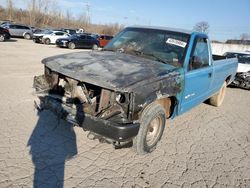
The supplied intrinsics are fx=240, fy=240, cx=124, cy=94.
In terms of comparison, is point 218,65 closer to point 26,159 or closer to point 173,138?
point 173,138

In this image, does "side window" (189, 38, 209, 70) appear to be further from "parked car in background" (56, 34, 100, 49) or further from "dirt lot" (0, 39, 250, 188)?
"parked car in background" (56, 34, 100, 49)

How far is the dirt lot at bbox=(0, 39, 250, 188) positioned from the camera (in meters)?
3.18

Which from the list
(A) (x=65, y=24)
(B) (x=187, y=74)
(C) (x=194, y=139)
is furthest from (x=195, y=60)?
(A) (x=65, y=24)

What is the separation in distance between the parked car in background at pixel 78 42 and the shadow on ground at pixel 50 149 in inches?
769

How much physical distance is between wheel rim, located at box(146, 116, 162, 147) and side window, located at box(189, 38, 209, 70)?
119 centimetres

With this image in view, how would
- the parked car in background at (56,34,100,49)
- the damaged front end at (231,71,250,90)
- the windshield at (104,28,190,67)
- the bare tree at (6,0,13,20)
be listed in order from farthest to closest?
1. the bare tree at (6,0,13,20)
2. the parked car in background at (56,34,100,49)
3. the damaged front end at (231,71,250,90)
4. the windshield at (104,28,190,67)

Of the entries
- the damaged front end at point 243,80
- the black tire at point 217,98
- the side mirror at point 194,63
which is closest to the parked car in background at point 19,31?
the damaged front end at point 243,80

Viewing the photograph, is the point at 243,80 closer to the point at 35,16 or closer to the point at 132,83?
the point at 132,83

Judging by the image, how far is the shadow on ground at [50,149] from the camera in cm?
308

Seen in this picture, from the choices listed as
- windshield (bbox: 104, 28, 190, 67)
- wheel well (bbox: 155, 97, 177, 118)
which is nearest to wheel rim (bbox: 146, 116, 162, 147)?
wheel well (bbox: 155, 97, 177, 118)

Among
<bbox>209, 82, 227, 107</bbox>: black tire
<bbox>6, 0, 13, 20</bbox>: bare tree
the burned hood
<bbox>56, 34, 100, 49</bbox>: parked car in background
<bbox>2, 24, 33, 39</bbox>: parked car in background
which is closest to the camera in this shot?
the burned hood

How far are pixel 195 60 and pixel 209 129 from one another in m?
1.74

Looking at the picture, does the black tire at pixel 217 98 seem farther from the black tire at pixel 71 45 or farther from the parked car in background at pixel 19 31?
the parked car in background at pixel 19 31

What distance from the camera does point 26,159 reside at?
3420 mm
